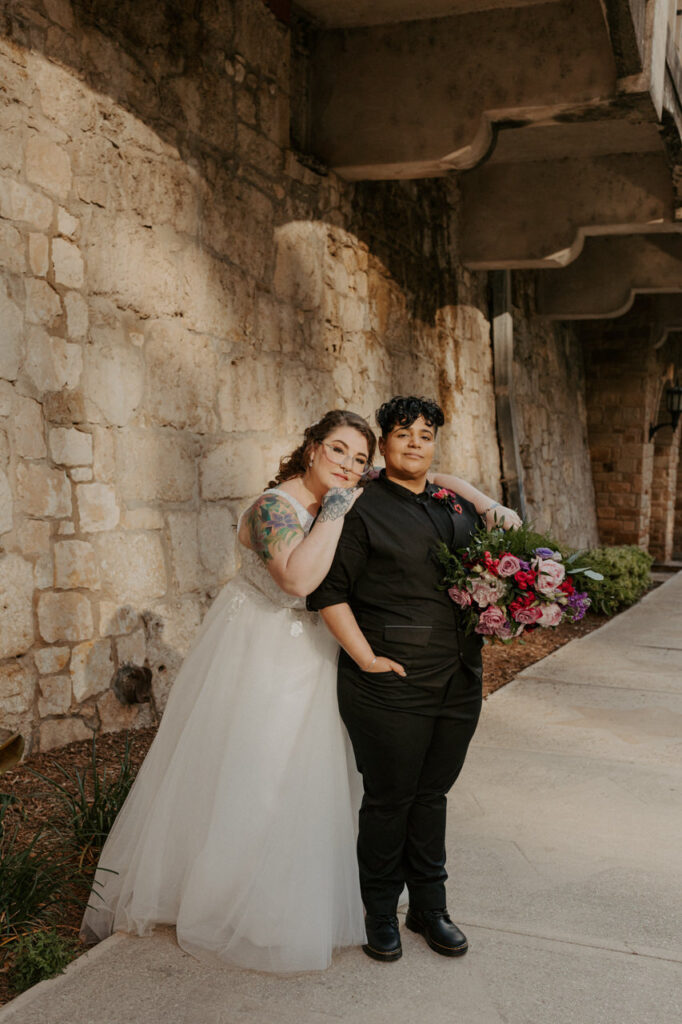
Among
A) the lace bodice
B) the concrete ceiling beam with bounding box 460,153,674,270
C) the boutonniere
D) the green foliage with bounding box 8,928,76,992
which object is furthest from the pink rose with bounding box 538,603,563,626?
the concrete ceiling beam with bounding box 460,153,674,270

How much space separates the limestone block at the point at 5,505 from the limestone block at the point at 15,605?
12cm

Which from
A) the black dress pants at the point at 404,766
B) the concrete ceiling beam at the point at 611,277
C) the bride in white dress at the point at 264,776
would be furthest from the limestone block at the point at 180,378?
the concrete ceiling beam at the point at 611,277

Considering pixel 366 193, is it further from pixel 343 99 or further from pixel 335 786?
pixel 335 786

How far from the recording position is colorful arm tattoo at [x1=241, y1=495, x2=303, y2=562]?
2613 mm

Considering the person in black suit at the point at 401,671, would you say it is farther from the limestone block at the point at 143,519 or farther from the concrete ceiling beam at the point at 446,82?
the concrete ceiling beam at the point at 446,82

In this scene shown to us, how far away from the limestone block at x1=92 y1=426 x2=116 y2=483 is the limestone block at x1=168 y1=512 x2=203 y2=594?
19.5 inches

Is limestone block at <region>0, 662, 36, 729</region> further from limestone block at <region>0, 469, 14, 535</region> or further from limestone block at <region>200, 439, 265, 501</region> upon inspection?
limestone block at <region>200, 439, 265, 501</region>

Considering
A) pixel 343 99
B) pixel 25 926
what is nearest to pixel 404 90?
pixel 343 99

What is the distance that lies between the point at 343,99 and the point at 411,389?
2.45 metres

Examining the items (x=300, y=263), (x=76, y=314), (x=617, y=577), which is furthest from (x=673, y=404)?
(x=76, y=314)

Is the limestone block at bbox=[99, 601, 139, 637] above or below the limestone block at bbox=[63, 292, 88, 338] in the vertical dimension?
below

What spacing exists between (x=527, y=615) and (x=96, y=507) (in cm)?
239

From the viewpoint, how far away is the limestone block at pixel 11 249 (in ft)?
12.5

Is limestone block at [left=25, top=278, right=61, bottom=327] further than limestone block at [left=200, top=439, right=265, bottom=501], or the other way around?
limestone block at [left=200, top=439, right=265, bottom=501]
